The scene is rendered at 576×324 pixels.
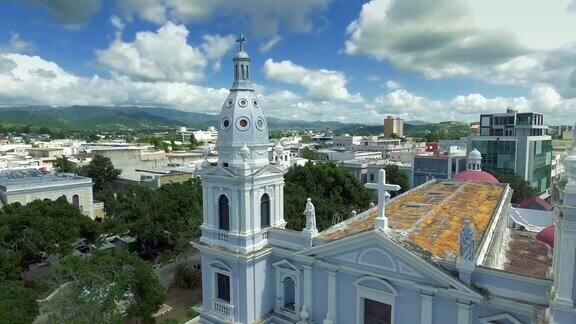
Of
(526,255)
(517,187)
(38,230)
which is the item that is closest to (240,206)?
(526,255)

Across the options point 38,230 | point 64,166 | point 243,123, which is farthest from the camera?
point 64,166

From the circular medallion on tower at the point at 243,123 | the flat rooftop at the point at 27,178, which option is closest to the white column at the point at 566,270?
the circular medallion on tower at the point at 243,123

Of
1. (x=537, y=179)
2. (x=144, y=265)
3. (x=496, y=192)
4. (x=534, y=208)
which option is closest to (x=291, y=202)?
(x=144, y=265)

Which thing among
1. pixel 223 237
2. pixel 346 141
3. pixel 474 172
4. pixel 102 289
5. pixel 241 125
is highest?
pixel 241 125

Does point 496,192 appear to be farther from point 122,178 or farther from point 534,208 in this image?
point 122,178

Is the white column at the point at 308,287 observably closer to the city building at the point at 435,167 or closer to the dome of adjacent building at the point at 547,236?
the dome of adjacent building at the point at 547,236

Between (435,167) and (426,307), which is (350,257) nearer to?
(426,307)
